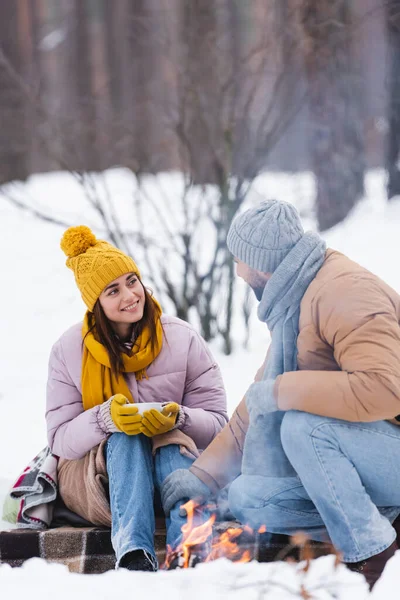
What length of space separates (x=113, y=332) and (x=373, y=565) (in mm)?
1165

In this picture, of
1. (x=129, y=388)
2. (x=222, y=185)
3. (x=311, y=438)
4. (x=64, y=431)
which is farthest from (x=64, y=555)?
(x=222, y=185)

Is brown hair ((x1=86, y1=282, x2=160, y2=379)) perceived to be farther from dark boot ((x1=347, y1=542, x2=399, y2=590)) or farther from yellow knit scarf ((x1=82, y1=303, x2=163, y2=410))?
dark boot ((x1=347, y1=542, x2=399, y2=590))

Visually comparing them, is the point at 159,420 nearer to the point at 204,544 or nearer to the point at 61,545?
the point at 204,544

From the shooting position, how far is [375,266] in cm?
566

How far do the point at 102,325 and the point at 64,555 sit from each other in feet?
2.52

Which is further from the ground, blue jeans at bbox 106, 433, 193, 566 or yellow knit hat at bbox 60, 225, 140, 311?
yellow knit hat at bbox 60, 225, 140, 311

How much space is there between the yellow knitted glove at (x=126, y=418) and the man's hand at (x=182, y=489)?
0.19 m

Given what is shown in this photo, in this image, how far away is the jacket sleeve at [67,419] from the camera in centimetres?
244

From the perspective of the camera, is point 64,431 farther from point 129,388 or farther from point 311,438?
point 311,438

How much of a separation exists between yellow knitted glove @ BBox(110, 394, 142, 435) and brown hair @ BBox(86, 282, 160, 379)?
→ 193mm

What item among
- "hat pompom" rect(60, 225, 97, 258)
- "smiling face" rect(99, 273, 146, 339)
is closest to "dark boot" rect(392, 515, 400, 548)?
"smiling face" rect(99, 273, 146, 339)

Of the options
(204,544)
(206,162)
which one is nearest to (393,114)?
(206,162)

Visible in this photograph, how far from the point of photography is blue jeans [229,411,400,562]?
1.98m

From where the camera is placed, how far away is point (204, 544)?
7.11 feet
